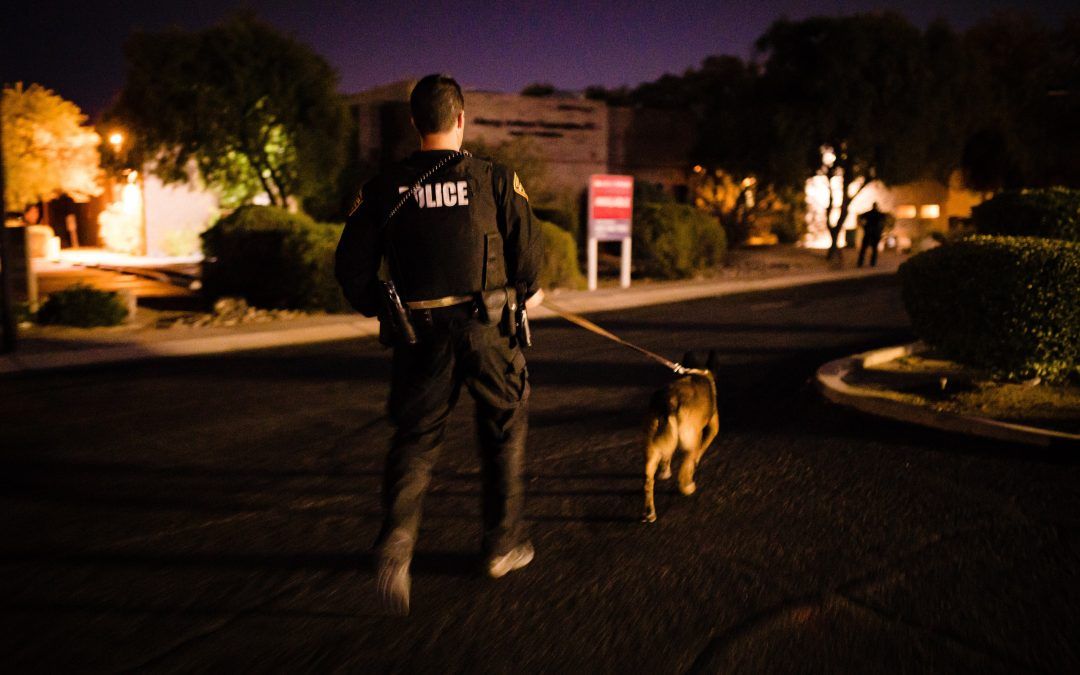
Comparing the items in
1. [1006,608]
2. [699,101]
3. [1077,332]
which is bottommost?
[1006,608]

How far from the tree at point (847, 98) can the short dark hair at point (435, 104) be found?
2357 centimetres

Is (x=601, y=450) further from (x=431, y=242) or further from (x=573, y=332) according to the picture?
(x=573, y=332)

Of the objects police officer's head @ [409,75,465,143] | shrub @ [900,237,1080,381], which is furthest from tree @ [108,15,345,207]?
police officer's head @ [409,75,465,143]

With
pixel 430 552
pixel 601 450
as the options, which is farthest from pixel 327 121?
pixel 430 552

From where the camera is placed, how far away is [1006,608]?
11.3ft

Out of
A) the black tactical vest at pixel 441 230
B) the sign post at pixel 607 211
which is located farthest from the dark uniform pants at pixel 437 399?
the sign post at pixel 607 211

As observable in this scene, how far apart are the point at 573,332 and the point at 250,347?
4.20 meters

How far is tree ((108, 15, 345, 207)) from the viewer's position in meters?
19.0

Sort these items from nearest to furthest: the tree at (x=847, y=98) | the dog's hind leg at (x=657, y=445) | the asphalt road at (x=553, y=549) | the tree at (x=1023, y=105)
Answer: the asphalt road at (x=553, y=549) → the dog's hind leg at (x=657, y=445) → the tree at (x=847, y=98) → the tree at (x=1023, y=105)

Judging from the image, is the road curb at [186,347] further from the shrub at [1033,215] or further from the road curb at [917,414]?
the shrub at [1033,215]

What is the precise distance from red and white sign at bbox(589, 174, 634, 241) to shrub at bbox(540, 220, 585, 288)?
0.67m

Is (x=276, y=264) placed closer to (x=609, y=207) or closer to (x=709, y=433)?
(x=609, y=207)

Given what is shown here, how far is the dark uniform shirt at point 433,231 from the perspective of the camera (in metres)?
3.31

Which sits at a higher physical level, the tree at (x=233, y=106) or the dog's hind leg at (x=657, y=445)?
the tree at (x=233, y=106)
